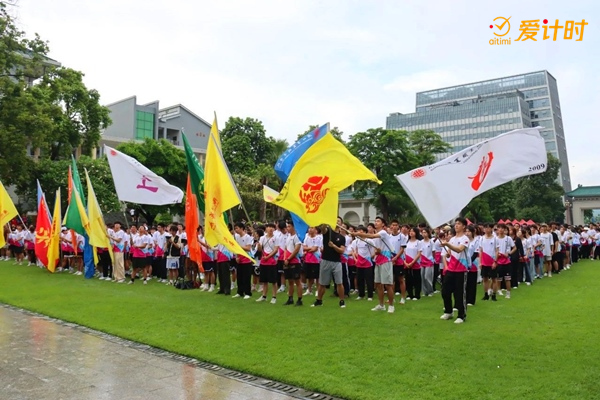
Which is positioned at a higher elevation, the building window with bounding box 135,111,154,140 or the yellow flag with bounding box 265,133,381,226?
the building window with bounding box 135,111,154,140

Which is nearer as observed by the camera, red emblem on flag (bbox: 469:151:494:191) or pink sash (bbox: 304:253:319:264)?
red emblem on flag (bbox: 469:151:494:191)

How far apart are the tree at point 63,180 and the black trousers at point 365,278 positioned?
2274 centimetres

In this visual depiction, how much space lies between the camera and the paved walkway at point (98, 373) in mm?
5289

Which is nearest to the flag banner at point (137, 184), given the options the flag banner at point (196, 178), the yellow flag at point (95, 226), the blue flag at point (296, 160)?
the yellow flag at point (95, 226)

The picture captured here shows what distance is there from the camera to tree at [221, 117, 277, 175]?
150 ft

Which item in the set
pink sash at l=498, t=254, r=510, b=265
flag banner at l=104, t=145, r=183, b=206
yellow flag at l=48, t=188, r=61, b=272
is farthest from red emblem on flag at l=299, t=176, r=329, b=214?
yellow flag at l=48, t=188, r=61, b=272

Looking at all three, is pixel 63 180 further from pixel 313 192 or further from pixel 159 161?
pixel 313 192

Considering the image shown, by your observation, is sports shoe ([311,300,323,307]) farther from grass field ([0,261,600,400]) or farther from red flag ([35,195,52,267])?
red flag ([35,195,52,267])

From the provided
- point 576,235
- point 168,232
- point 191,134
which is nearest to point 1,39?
point 168,232

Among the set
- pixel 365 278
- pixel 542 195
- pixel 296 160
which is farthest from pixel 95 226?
pixel 542 195

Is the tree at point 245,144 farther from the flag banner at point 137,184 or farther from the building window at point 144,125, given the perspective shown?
the flag banner at point 137,184

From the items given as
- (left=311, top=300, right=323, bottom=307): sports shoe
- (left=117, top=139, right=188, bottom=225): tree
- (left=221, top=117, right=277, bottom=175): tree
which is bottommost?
(left=311, top=300, right=323, bottom=307): sports shoe

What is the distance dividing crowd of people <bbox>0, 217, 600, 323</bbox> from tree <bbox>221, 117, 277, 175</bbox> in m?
27.6

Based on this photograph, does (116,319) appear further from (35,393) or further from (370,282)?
(370,282)
